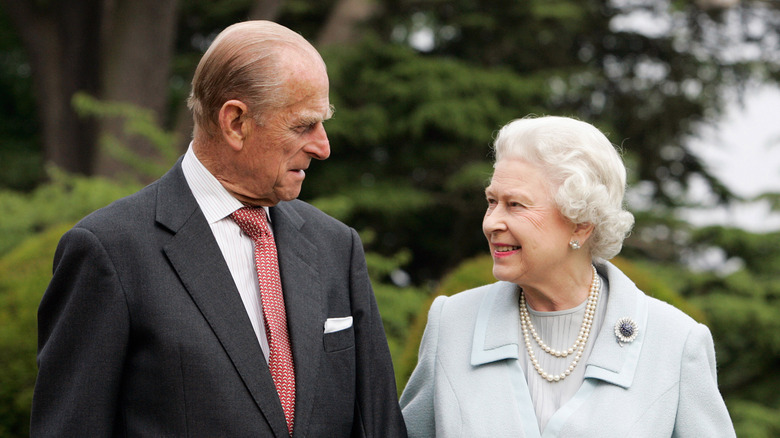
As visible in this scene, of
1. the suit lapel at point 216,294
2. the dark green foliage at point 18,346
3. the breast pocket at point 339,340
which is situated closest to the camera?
the suit lapel at point 216,294

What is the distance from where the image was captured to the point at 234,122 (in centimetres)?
247

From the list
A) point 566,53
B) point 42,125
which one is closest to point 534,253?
point 566,53

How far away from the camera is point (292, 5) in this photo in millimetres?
10312

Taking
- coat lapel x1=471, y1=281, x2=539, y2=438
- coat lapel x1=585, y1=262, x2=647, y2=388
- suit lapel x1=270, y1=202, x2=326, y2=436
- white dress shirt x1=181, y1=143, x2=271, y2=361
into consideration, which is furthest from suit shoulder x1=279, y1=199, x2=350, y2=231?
coat lapel x1=585, y1=262, x2=647, y2=388

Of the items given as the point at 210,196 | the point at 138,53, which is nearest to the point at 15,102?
the point at 138,53

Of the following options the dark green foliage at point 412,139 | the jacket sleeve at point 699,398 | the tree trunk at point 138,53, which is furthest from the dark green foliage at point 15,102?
the jacket sleeve at point 699,398

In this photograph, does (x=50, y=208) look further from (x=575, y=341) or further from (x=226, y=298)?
(x=575, y=341)

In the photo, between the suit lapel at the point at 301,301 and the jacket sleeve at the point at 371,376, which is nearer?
the suit lapel at the point at 301,301

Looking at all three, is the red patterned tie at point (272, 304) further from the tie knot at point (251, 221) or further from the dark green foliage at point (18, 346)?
the dark green foliage at point (18, 346)

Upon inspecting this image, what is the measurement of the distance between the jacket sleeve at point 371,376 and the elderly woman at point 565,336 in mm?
168

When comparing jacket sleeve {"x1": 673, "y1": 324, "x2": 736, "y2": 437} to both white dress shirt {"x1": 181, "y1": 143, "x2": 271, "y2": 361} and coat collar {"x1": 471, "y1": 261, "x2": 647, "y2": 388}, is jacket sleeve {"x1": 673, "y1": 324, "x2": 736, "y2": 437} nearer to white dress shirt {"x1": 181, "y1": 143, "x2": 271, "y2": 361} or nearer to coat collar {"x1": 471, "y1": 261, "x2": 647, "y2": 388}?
coat collar {"x1": 471, "y1": 261, "x2": 647, "y2": 388}

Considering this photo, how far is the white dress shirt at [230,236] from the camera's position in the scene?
249cm

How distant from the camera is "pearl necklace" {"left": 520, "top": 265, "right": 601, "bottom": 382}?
8.95 ft

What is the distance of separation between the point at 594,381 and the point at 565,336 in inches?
7.1
